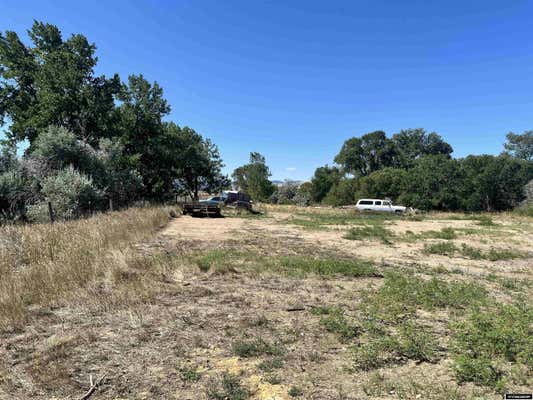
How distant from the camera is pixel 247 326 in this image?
3.87 metres

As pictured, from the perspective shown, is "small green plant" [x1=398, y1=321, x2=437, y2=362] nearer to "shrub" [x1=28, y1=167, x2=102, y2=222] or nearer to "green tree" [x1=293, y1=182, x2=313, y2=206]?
"shrub" [x1=28, y1=167, x2=102, y2=222]

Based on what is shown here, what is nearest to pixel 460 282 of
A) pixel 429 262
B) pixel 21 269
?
pixel 429 262

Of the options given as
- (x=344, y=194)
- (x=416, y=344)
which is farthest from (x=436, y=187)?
(x=416, y=344)

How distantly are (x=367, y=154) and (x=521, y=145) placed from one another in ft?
117

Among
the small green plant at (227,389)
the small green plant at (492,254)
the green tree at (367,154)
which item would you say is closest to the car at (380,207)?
the small green plant at (492,254)

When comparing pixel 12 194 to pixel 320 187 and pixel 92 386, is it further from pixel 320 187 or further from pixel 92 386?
pixel 320 187

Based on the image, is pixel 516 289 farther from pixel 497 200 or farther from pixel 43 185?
pixel 497 200

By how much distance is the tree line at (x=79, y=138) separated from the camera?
13273mm

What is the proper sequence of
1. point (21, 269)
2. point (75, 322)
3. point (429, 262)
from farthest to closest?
point (429, 262) → point (21, 269) → point (75, 322)

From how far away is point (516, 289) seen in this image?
5680 millimetres

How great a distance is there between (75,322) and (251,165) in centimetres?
5717

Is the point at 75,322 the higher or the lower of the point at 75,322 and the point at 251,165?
the lower

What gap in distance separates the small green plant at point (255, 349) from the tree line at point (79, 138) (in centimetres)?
1210

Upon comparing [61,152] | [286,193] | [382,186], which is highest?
[61,152]
